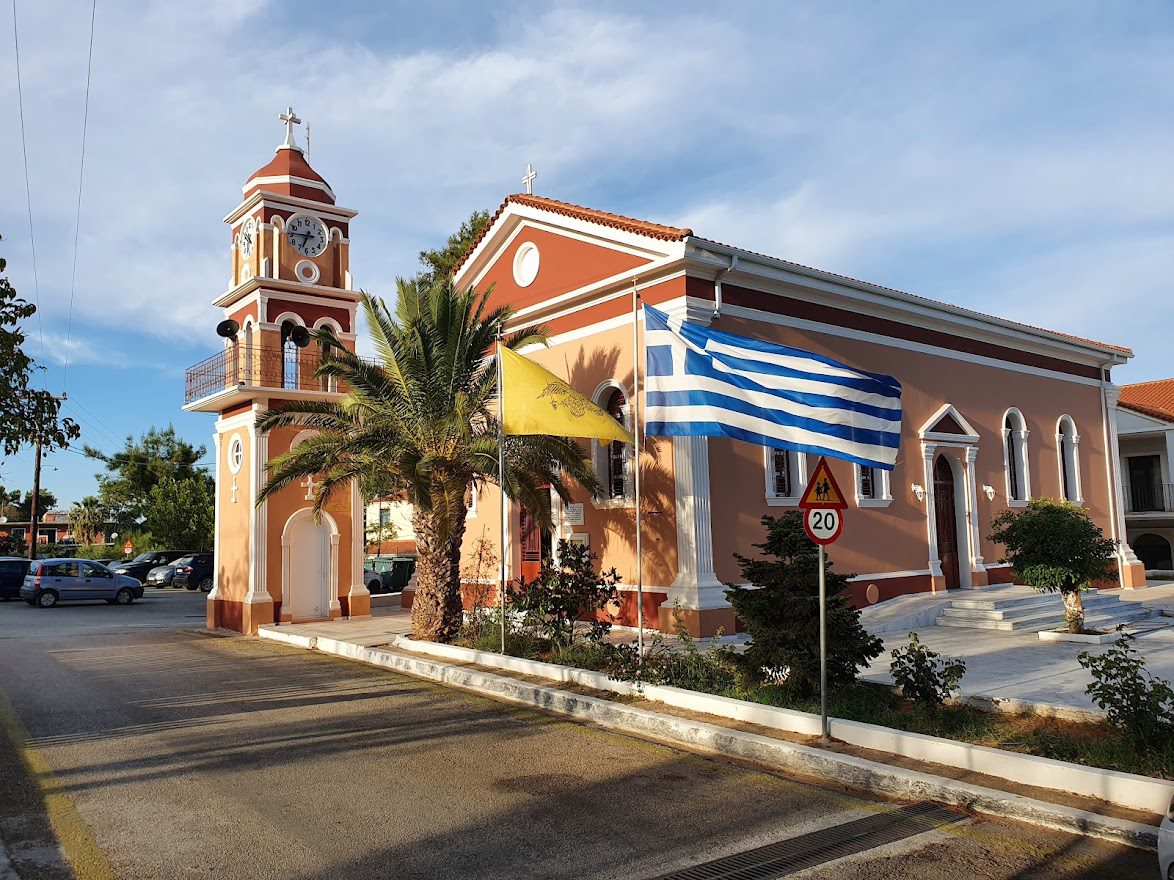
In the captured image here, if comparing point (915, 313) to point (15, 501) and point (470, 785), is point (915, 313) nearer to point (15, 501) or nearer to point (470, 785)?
point (470, 785)

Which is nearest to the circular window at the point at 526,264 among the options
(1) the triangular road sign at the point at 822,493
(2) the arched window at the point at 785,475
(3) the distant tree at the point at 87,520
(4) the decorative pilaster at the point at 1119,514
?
(2) the arched window at the point at 785,475

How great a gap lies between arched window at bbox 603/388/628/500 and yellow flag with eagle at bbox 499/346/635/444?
13.4 feet

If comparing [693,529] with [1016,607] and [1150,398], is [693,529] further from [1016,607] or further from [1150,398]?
[1150,398]

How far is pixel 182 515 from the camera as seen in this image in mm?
42219

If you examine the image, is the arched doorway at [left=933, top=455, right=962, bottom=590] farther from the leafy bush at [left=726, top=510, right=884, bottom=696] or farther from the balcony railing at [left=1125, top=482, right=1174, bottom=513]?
the balcony railing at [left=1125, top=482, right=1174, bottom=513]

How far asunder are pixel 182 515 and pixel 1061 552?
39.0 meters

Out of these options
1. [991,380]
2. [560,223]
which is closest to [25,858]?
[560,223]

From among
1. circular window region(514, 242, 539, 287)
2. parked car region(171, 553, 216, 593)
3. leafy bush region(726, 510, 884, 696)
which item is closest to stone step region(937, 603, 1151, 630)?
leafy bush region(726, 510, 884, 696)

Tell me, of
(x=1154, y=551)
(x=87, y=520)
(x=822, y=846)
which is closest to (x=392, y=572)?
(x=822, y=846)

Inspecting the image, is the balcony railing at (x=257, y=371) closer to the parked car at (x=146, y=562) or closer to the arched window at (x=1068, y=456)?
the arched window at (x=1068, y=456)

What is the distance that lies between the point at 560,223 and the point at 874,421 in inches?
364

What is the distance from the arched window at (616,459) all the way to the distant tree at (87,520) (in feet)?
193

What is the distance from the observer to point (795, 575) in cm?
916

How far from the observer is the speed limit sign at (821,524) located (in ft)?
26.3
